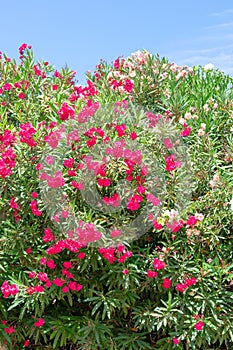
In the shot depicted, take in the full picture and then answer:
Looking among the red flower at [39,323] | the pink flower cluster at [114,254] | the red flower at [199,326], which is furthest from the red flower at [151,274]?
the red flower at [39,323]

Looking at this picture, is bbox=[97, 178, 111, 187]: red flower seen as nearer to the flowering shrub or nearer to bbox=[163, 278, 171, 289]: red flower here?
the flowering shrub

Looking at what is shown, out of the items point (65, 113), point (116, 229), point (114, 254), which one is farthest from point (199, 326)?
point (65, 113)

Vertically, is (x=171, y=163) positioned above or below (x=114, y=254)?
above

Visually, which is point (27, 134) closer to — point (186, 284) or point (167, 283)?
point (167, 283)

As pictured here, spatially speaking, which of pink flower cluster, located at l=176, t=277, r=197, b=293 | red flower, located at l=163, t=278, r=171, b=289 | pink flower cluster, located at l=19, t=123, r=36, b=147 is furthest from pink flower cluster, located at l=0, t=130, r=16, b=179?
pink flower cluster, located at l=176, t=277, r=197, b=293

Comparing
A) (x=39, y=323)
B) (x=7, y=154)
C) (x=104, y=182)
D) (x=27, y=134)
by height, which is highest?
(x=27, y=134)

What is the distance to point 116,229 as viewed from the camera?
419 cm

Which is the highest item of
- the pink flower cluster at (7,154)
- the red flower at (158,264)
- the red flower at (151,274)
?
the pink flower cluster at (7,154)

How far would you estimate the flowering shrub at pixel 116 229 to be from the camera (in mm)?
4223

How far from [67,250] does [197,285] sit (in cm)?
104

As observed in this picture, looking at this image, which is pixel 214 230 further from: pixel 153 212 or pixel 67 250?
pixel 67 250

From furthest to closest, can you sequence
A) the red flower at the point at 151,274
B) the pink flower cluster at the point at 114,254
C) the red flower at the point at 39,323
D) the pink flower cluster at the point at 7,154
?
the red flower at the point at 39,323 → the pink flower cluster at the point at 7,154 → the red flower at the point at 151,274 → the pink flower cluster at the point at 114,254

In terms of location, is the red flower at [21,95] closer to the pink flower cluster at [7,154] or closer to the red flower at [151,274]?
the pink flower cluster at [7,154]

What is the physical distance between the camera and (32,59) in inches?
230
